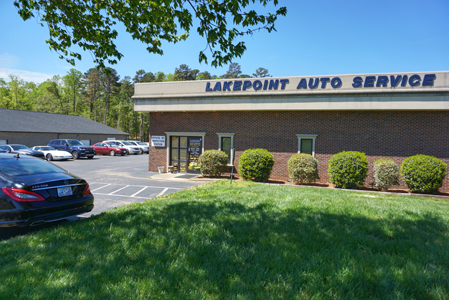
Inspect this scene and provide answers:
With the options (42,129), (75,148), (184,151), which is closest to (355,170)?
(184,151)

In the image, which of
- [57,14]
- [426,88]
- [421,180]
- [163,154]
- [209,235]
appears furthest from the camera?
[163,154]

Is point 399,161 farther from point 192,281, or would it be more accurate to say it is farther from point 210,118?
point 192,281

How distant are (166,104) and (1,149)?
17.1 meters

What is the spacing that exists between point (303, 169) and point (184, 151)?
7388 mm

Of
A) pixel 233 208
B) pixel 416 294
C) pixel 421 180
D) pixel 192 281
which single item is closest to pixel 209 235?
pixel 192 281

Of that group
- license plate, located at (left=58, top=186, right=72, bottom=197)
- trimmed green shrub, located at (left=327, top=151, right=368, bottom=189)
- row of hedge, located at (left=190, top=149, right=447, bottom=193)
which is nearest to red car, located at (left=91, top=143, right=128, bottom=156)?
row of hedge, located at (left=190, top=149, right=447, bottom=193)

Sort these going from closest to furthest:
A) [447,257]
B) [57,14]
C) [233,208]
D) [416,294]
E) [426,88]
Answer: [416,294], [447,257], [233,208], [57,14], [426,88]

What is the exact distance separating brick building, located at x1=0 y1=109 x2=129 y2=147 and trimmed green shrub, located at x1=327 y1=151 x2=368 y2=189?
35.2 meters

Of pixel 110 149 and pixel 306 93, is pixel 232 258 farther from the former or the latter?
pixel 110 149

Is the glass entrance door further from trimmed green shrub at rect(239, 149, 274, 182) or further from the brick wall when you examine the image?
trimmed green shrub at rect(239, 149, 274, 182)

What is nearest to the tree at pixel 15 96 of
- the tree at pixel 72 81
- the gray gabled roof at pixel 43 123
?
the tree at pixel 72 81

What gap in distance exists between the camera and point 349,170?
11688 millimetres

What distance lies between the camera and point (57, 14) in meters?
7.34

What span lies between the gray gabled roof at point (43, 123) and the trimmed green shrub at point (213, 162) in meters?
28.8
